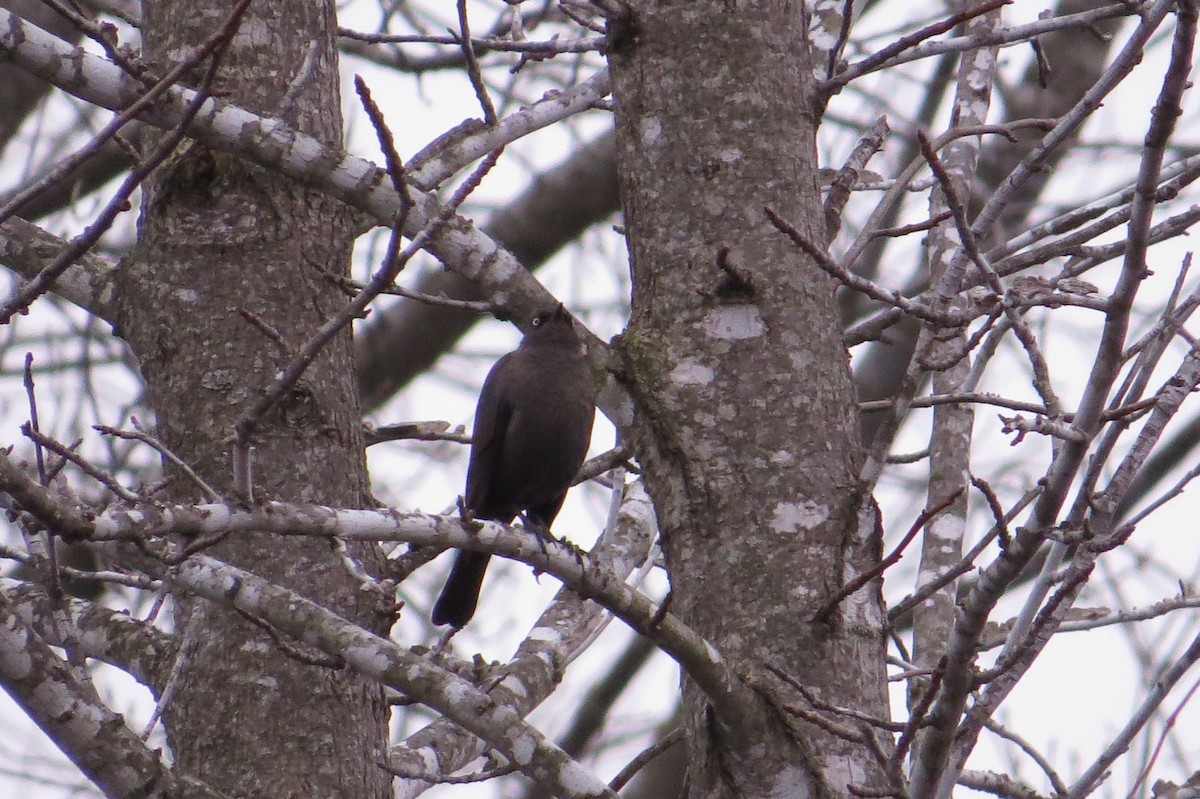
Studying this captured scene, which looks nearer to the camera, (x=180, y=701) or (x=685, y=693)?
(x=685, y=693)

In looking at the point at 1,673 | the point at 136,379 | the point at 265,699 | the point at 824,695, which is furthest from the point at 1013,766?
the point at 136,379

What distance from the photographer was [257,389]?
11.4 feet

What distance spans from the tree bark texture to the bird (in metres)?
1.04

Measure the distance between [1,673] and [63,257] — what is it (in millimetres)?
672

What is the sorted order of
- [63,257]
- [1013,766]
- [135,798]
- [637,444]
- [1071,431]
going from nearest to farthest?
[63,257] < [1071,431] < [135,798] < [637,444] < [1013,766]

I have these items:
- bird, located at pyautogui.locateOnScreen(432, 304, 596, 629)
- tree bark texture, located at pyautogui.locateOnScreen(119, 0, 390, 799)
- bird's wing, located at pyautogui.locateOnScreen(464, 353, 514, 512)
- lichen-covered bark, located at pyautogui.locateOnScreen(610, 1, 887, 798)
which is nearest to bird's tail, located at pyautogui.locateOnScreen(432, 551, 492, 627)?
bird, located at pyautogui.locateOnScreen(432, 304, 596, 629)

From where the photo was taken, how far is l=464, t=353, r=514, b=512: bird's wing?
475cm

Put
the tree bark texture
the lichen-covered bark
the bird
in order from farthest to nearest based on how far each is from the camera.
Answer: the bird
the tree bark texture
the lichen-covered bark

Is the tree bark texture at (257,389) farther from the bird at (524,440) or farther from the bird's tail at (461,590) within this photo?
the bird's tail at (461,590)

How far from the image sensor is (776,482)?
2943 mm

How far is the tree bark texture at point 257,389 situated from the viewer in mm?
3227

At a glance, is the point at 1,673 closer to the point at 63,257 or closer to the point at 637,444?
the point at 63,257

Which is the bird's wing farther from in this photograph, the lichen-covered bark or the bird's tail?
the lichen-covered bark

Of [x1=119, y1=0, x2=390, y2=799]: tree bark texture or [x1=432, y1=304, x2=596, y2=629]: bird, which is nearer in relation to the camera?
[x1=119, y1=0, x2=390, y2=799]: tree bark texture
